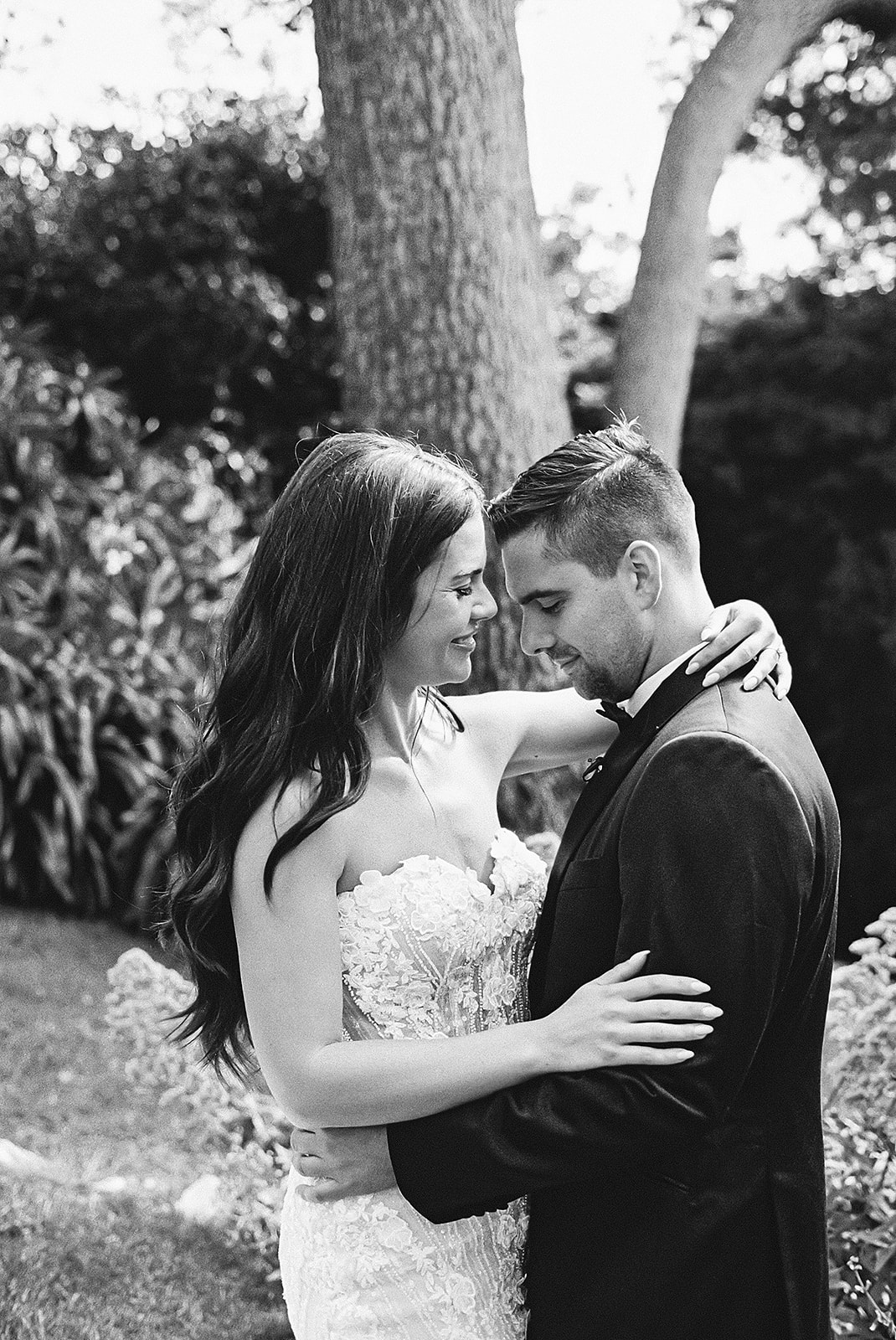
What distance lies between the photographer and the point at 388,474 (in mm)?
2330

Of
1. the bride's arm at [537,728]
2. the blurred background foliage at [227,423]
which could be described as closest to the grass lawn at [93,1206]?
the blurred background foliage at [227,423]

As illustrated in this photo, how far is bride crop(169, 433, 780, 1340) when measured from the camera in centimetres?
216

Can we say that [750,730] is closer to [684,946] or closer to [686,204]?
[684,946]

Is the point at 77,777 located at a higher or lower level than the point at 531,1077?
lower

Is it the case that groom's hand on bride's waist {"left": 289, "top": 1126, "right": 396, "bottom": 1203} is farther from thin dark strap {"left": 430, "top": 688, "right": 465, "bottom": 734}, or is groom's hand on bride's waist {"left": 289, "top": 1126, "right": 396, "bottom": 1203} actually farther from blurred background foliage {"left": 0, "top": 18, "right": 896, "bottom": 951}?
blurred background foliage {"left": 0, "top": 18, "right": 896, "bottom": 951}

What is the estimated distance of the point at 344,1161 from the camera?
2219 mm

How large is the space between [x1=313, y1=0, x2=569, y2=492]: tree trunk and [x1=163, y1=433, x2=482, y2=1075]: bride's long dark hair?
6.54 feet

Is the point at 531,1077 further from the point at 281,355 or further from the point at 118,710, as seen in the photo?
the point at 281,355

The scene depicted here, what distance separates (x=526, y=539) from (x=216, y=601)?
599 centimetres

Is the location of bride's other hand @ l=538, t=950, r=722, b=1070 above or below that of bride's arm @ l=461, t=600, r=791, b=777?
below

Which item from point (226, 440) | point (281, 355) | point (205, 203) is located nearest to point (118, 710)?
point (226, 440)

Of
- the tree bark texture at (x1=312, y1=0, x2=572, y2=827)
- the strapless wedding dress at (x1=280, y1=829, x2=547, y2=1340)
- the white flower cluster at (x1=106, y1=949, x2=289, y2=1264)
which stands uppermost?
the tree bark texture at (x1=312, y1=0, x2=572, y2=827)

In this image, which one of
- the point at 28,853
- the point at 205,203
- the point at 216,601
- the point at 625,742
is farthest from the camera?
the point at 205,203

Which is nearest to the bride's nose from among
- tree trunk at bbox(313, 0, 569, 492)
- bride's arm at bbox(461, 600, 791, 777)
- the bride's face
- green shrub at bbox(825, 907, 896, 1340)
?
the bride's face
